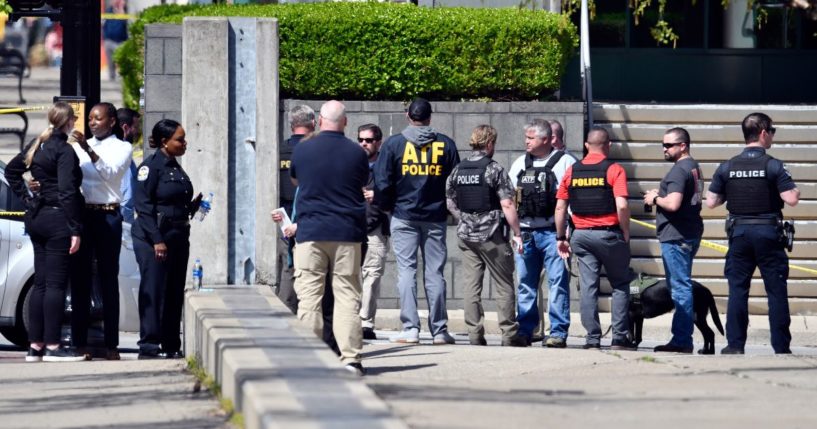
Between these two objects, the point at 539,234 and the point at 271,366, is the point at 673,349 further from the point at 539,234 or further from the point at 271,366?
the point at 271,366

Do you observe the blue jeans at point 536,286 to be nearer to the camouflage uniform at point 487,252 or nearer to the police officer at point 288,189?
the camouflage uniform at point 487,252

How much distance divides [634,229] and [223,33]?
6.55 m

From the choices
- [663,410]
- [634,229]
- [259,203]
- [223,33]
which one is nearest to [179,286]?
[259,203]

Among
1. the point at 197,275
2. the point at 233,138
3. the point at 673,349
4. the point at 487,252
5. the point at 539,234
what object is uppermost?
the point at 233,138

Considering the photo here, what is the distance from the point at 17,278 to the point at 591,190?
447cm

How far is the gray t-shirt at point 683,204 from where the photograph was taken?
11.4 m

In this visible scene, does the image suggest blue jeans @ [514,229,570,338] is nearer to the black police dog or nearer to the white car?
the black police dog

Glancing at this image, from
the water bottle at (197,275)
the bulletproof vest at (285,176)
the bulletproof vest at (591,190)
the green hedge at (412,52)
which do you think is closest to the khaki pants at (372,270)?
the bulletproof vest at (285,176)

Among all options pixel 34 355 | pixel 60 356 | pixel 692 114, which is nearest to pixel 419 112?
pixel 60 356

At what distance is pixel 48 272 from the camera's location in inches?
404

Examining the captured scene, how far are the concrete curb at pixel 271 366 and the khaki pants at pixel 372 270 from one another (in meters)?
1.87

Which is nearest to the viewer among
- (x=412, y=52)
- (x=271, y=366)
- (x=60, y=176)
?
(x=271, y=366)

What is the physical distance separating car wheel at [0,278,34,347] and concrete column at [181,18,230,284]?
5.98 feet

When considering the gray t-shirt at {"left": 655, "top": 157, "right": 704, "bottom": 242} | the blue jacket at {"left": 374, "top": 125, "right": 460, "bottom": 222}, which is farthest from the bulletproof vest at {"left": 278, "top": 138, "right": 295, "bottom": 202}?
the gray t-shirt at {"left": 655, "top": 157, "right": 704, "bottom": 242}
